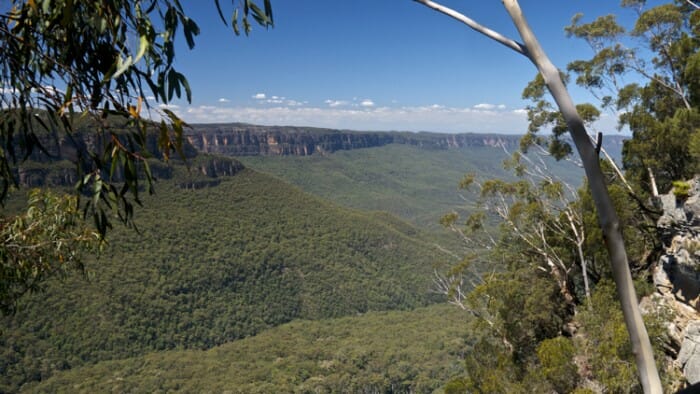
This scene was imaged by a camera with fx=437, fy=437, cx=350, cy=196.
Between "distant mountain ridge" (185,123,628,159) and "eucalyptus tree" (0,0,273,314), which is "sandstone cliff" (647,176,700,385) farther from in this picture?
"distant mountain ridge" (185,123,628,159)

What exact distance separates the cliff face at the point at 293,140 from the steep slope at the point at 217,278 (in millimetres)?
27977

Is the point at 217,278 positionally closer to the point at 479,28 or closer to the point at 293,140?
the point at 479,28

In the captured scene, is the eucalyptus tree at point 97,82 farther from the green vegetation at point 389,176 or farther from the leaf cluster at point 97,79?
the green vegetation at point 389,176

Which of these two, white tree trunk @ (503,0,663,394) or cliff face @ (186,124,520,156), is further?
cliff face @ (186,124,520,156)

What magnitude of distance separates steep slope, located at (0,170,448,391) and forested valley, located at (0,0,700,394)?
0.24 meters

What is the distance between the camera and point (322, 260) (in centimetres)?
6366

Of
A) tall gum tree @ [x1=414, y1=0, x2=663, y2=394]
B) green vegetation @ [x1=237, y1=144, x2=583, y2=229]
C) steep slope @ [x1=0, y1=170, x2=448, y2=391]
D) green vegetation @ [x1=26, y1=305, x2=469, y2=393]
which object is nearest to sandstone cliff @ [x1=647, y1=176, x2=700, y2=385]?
tall gum tree @ [x1=414, y1=0, x2=663, y2=394]

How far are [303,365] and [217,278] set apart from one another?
21862mm

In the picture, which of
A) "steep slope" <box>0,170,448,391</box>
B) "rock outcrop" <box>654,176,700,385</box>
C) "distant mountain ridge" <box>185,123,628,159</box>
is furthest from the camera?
"distant mountain ridge" <box>185,123,628,159</box>

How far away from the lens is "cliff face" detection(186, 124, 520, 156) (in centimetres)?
10852

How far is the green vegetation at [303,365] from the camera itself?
3206 cm

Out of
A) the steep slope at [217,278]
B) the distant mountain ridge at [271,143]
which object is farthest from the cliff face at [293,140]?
the steep slope at [217,278]

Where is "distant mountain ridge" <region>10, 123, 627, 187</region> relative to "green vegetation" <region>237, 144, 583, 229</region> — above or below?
above

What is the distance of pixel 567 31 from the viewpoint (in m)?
11.4
